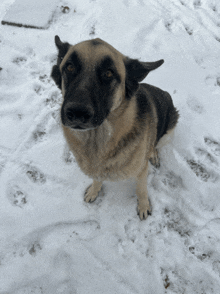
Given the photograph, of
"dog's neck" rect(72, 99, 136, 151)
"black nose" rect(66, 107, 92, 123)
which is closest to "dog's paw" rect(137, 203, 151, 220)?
"dog's neck" rect(72, 99, 136, 151)

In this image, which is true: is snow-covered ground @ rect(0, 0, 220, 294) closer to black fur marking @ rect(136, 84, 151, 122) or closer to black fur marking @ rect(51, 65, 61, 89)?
black fur marking @ rect(136, 84, 151, 122)

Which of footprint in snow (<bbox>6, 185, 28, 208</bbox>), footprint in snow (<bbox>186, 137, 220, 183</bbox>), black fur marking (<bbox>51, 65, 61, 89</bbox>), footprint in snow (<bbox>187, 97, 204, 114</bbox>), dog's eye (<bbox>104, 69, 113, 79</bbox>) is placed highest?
dog's eye (<bbox>104, 69, 113, 79</bbox>)

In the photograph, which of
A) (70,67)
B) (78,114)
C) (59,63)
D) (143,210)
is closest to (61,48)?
(59,63)

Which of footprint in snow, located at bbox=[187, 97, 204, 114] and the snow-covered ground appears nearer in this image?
the snow-covered ground

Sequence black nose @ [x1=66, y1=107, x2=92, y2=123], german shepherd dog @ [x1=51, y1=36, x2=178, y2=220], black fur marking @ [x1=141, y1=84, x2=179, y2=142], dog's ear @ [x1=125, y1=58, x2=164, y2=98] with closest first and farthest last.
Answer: black nose @ [x1=66, y1=107, x2=92, y2=123] → german shepherd dog @ [x1=51, y1=36, x2=178, y2=220] → dog's ear @ [x1=125, y1=58, x2=164, y2=98] → black fur marking @ [x1=141, y1=84, x2=179, y2=142]

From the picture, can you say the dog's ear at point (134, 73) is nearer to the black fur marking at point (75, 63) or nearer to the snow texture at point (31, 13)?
the black fur marking at point (75, 63)

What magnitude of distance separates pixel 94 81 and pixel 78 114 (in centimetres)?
38

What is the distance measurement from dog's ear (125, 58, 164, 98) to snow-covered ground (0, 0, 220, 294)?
149 centimetres

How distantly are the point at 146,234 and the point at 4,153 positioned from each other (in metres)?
2.39

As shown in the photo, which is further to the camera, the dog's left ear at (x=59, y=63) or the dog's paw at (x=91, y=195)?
the dog's paw at (x=91, y=195)

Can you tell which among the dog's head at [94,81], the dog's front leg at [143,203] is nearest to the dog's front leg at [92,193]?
the dog's front leg at [143,203]

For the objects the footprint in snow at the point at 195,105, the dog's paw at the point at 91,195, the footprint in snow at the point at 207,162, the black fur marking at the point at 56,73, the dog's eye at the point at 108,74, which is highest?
the dog's eye at the point at 108,74

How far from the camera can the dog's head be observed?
1569mm

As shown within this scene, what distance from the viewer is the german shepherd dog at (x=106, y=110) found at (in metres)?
1.65
